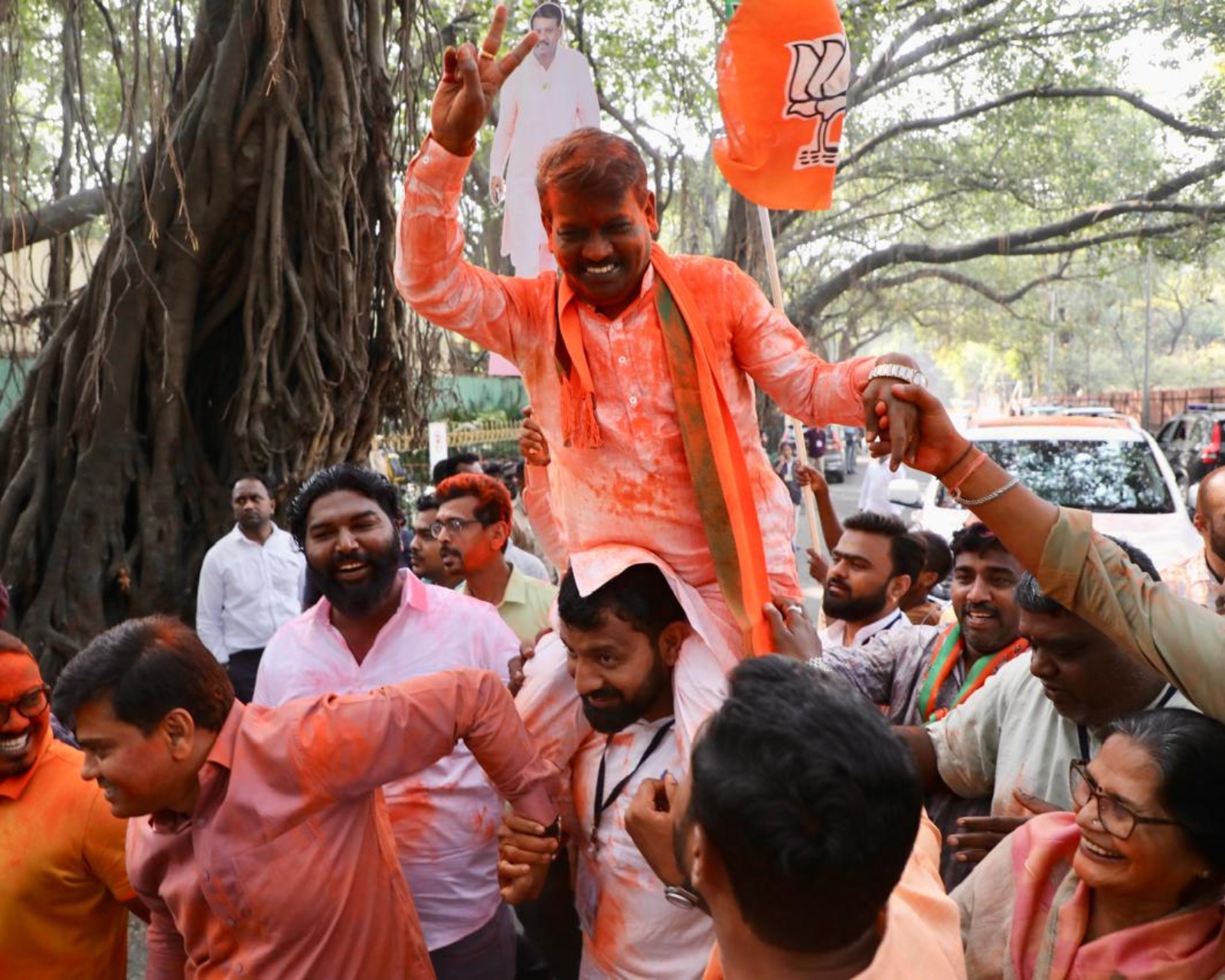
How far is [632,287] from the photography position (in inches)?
93.9

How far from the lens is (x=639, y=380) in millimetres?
2395

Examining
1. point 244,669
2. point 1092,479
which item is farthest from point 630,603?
point 1092,479

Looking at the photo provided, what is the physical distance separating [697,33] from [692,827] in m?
11.4

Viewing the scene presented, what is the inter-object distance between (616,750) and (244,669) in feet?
13.4

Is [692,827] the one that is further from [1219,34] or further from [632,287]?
[1219,34]

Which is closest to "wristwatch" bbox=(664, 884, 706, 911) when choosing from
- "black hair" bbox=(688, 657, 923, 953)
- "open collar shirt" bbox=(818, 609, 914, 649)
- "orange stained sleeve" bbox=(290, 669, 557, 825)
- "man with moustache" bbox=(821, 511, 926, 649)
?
"black hair" bbox=(688, 657, 923, 953)

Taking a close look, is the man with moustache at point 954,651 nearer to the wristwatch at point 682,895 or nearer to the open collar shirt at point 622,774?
the open collar shirt at point 622,774

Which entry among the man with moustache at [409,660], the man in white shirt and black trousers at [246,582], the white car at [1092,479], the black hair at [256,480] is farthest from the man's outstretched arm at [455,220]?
the white car at [1092,479]

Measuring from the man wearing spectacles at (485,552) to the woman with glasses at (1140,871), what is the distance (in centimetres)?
256

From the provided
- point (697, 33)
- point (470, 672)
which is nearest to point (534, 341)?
point (470, 672)

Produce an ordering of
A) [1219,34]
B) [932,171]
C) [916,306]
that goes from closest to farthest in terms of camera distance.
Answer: [1219,34], [932,171], [916,306]

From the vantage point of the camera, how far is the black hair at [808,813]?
1.22 meters

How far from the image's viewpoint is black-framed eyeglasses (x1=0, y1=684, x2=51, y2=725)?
2434mm

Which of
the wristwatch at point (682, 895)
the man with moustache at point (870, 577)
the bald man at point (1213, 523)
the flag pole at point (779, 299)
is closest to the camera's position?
the wristwatch at point (682, 895)
